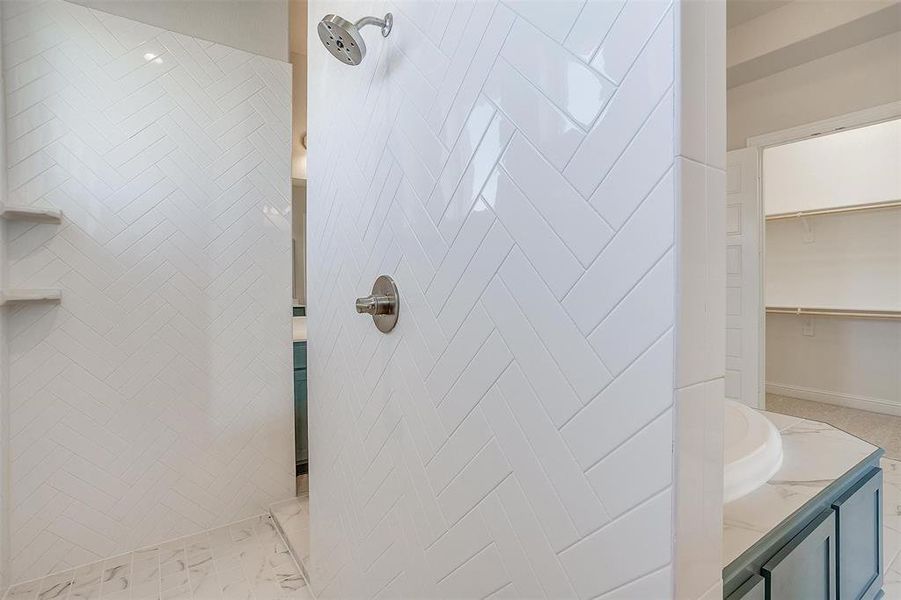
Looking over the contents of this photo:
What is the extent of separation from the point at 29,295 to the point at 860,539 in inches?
109

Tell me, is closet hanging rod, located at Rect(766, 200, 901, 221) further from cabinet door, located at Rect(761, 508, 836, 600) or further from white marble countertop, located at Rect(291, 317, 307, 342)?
white marble countertop, located at Rect(291, 317, 307, 342)

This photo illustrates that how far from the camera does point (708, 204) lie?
529mm

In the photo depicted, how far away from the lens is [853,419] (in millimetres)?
3385

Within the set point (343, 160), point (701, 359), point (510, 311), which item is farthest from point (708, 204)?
point (343, 160)

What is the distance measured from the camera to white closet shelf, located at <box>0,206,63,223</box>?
5.27 feet

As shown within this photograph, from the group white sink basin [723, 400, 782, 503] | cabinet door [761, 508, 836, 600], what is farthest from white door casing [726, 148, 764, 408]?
cabinet door [761, 508, 836, 600]

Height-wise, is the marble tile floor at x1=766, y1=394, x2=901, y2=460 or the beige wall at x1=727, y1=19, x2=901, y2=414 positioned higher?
the beige wall at x1=727, y1=19, x2=901, y2=414

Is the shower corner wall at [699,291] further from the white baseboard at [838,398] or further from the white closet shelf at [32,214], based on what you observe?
the white baseboard at [838,398]

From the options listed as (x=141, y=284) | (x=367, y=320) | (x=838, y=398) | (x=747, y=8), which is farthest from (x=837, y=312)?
(x=141, y=284)

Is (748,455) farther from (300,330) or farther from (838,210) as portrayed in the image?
(838,210)

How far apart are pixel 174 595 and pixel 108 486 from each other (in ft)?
1.90

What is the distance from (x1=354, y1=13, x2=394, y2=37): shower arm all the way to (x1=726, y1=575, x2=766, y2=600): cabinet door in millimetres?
1286

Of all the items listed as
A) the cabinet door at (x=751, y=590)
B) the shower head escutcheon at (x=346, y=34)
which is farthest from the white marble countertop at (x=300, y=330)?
the cabinet door at (x=751, y=590)

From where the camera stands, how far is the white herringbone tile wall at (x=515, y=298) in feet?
1.74
